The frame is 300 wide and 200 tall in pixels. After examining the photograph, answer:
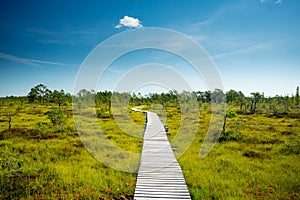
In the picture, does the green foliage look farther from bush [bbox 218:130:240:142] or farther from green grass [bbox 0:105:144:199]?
bush [bbox 218:130:240:142]

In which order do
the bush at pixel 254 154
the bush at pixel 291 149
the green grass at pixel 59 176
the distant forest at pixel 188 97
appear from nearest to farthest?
1. the green grass at pixel 59 176
2. the bush at pixel 254 154
3. the bush at pixel 291 149
4. the distant forest at pixel 188 97

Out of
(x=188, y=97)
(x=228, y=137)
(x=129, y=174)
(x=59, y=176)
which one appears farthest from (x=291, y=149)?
(x=188, y=97)

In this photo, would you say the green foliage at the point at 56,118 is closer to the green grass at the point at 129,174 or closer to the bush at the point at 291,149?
the green grass at the point at 129,174

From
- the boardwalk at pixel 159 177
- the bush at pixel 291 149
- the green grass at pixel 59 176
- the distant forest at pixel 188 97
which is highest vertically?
the distant forest at pixel 188 97

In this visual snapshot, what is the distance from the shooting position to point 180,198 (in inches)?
205

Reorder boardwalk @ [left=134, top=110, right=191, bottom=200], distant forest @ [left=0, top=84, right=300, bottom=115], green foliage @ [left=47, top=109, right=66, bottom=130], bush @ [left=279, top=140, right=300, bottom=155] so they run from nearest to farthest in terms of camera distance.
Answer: boardwalk @ [left=134, top=110, right=191, bottom=200] → bush @ [left=279, top=140, right=300, bottom=155] → green foliage @ [left=47, top=109, right=66, bottom=130] → distant forest @ [left=0, top=84, right=300, bottom=115]

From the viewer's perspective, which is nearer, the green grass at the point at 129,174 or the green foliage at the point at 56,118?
the green grass at the point at 129,174

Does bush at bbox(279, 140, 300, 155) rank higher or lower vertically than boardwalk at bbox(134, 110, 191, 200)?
higher

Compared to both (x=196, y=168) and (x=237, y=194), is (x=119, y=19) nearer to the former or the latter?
(x=196, y=168)

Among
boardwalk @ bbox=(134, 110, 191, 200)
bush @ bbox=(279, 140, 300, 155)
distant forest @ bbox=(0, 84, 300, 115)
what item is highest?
distant forest @ bbox=(0, 84, 300, 115)

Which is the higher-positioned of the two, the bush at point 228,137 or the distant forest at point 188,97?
the distant forest at point 188,97

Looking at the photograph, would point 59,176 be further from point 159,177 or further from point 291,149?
point 291,149

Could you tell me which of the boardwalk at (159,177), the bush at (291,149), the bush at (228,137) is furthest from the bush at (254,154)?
the boardwalk at (159,177)

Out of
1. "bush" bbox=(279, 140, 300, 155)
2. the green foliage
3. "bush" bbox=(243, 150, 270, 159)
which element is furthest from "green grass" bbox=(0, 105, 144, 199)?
"bush" bbox=(279, 140, 300, 155)
